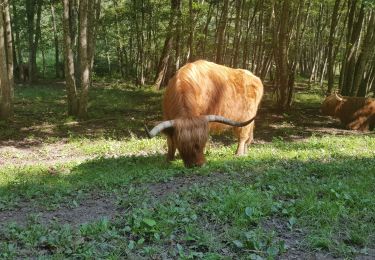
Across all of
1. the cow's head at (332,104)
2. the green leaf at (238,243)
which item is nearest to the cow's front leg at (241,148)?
the green leaf at (238,243)

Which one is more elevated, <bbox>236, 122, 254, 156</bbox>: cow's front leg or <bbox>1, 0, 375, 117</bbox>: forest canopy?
<bbox>1, 0, 375, 117</bbox>: forest canopy

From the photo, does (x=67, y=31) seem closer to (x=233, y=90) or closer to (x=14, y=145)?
(x=14, y=145)

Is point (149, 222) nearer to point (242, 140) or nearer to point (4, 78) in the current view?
point (242, 140)

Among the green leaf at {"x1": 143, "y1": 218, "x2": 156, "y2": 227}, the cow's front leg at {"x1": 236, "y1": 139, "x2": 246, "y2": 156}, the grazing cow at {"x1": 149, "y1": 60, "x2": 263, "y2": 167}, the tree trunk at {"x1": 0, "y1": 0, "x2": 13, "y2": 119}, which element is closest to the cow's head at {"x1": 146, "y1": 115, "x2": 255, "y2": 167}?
the grazing cow at {"x1": 149, "y1": 60, "x2": 263, "y2": 167}

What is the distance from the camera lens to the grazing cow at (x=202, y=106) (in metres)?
9.23

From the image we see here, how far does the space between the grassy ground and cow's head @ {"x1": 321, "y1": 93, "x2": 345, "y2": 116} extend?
22.0 feet

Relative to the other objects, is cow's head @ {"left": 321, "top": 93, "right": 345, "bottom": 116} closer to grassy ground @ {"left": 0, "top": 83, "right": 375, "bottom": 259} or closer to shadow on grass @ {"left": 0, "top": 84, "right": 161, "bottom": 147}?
grassy ground @ {"left": 0, "top": 83, "right": 375, "bottom": 259}

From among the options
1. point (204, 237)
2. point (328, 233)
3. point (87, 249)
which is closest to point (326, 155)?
point (328, 233)

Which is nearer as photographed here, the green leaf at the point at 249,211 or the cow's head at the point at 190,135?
the green leaf at the point at 249,211

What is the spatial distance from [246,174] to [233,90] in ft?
11.3

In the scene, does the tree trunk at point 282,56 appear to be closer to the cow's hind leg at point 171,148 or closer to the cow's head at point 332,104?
the cow's head at point 332,104

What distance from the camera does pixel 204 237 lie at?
513 cm

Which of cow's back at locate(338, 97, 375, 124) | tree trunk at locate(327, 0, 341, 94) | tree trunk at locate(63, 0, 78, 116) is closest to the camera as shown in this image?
tree trunk at locate(63, 0, 78, 116)

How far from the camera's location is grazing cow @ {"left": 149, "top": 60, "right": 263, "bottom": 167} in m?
9.23
